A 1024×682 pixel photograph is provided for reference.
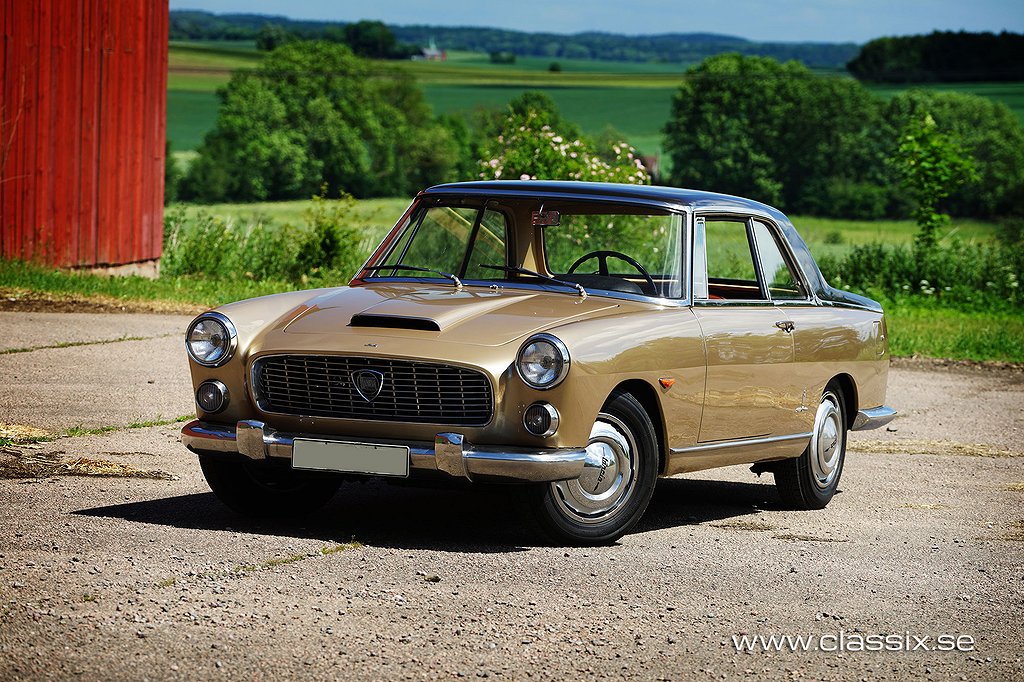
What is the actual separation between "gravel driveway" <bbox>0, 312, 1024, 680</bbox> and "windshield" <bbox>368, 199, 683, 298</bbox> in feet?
4.05

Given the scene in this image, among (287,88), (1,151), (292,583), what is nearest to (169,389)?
(292,583)

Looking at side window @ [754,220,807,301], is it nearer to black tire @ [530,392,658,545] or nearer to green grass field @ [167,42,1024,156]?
black tire @ [530,392,658,545]

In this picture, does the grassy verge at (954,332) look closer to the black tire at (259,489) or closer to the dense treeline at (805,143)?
the black tire at (259,489)

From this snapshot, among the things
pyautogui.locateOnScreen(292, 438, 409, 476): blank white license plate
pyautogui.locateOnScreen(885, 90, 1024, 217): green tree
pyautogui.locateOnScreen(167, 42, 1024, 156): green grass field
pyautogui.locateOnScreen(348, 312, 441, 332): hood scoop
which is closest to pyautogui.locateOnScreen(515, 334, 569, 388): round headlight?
pyautogui.locateOnScreen(348, 312, 441, 332): hood scoop

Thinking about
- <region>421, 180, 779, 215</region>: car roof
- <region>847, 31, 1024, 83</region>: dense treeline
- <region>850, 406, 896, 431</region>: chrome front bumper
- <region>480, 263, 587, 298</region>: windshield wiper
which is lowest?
<region>850, 406, 896, 431</region>: chrome front bumper

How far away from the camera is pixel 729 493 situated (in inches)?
348

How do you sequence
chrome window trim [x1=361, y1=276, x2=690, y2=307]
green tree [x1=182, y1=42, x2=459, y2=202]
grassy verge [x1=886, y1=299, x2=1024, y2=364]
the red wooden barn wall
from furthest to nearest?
green tree [x1=182, y1=42, x2=459, y2=202]
the red wooden barn wall
grassy verge [x1=886, y1=299, x2=1024, y2=364]
chrome window trim [x1=361, y1=276, x2=690, y2=307]

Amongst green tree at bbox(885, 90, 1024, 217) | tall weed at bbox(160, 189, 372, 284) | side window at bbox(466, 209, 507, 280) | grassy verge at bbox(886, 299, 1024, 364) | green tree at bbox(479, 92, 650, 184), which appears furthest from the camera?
green tree at bbox(885, 90, 1024, 217)

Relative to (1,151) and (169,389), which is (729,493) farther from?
(1,151)

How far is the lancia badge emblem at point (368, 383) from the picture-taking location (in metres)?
6.43

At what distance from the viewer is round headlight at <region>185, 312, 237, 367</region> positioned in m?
6.80

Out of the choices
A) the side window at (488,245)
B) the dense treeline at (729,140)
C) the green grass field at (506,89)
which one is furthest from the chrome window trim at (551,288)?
the green grass field at (506,89)

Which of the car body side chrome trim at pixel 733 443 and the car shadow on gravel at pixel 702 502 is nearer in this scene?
the car body side chrome trim at pixel 733 443

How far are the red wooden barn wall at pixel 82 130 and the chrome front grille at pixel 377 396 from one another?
13.6m
